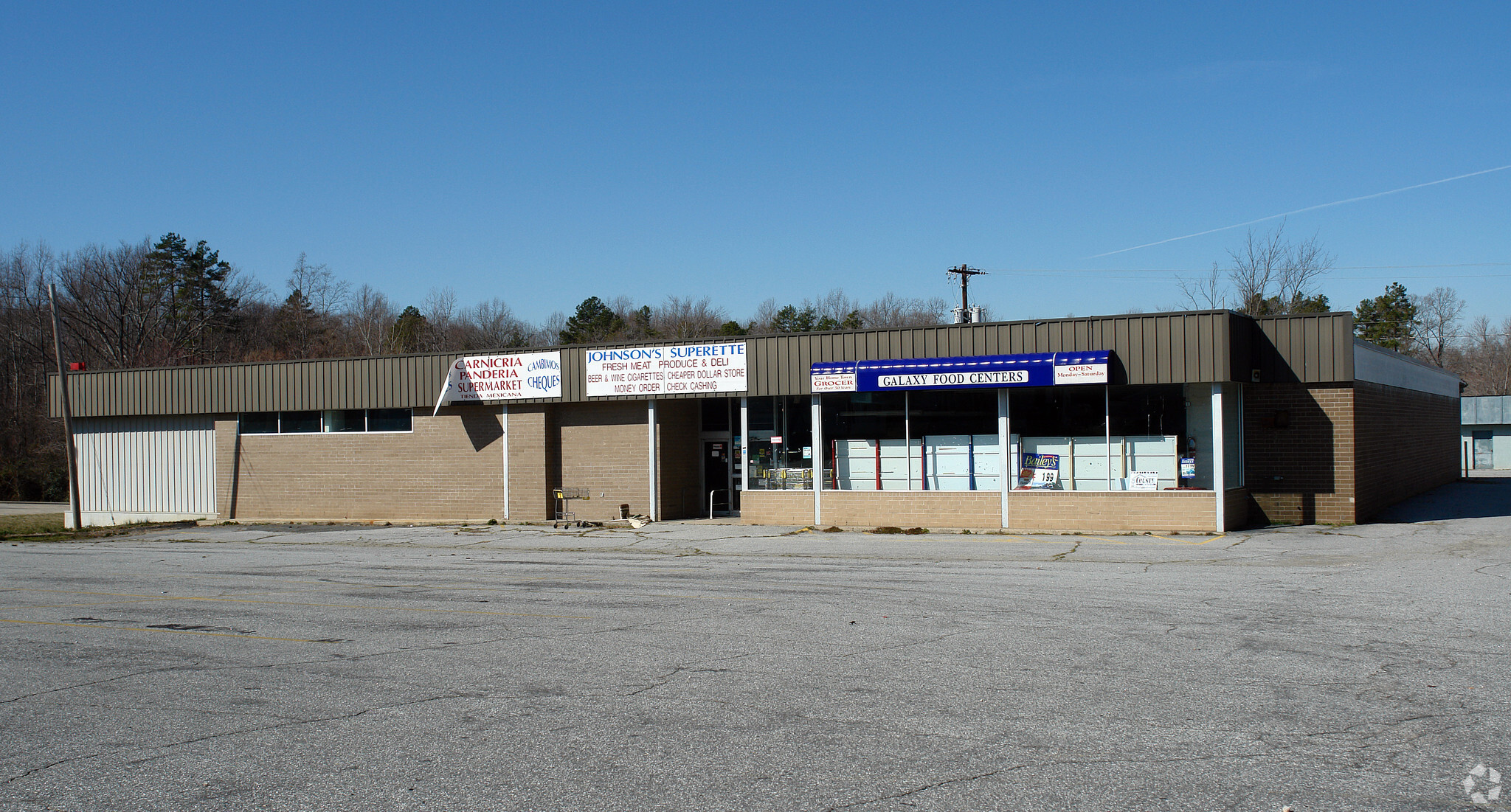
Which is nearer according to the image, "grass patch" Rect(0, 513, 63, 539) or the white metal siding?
"grass patch" Rect(0, 513, 63, 539)

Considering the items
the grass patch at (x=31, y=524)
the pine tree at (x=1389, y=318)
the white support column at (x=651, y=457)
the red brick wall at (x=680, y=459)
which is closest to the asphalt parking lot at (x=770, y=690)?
the white support column at (x=651, y=457)

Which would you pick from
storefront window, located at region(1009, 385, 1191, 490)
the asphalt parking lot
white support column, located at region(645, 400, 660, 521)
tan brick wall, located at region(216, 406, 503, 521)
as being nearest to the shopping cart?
tan brick wall, located at region(216, 406, 503, 521)

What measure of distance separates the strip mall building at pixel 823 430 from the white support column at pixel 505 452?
0.06 m

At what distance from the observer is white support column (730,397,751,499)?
23031 mm

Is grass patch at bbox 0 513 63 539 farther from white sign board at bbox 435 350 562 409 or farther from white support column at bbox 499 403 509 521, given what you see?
white support column at bbox 499 403 509 521

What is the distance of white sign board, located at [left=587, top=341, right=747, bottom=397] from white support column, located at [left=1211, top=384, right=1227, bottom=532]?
9665mm

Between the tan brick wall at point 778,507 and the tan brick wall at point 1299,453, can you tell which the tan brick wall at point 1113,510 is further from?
the tan brick wall at point 778,507

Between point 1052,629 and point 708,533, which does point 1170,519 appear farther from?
point 1052,629

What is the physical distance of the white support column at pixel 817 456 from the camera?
2234cm

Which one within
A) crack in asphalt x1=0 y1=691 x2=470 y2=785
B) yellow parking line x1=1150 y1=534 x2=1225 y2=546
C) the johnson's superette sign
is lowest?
yellow parking line x1=1150 y1=534 x2=1225 y2=546

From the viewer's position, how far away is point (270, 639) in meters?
9.59

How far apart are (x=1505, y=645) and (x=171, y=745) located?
10068 millimetres

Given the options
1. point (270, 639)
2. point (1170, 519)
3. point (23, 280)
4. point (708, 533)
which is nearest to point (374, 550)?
point (708, 533)

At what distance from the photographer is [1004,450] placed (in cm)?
2105
